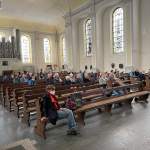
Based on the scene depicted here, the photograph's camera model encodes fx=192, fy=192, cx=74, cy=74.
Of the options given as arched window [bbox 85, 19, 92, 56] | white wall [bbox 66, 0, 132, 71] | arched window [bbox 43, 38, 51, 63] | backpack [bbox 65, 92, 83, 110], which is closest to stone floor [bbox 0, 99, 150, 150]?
backpack [bbox 65, 92, 83, 110]

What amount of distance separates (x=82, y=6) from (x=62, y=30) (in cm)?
648

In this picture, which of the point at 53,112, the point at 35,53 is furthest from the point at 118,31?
the point at 53,112

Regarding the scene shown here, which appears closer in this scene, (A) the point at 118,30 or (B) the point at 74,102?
(B) the point at 74,102

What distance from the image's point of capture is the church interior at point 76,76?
13.9 feet

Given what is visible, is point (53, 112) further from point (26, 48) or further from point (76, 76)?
point (26, 48)

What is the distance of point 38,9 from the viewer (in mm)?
18594

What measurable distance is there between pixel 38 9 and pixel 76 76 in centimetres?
1016

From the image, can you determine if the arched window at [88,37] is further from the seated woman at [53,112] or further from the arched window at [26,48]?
the seated woman at [53,112]

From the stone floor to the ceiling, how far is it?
521 inches

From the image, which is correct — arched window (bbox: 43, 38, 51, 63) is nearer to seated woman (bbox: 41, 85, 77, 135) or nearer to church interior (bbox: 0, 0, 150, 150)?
church interior (bbox: 0, 0, 150, 150)

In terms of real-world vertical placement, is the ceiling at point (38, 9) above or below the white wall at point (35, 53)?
above

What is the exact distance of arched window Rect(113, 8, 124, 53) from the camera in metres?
15.1

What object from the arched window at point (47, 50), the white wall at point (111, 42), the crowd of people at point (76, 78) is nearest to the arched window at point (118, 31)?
the white wall at point (111, 42)

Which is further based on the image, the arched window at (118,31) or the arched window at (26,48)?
the arched window at (26,48)
